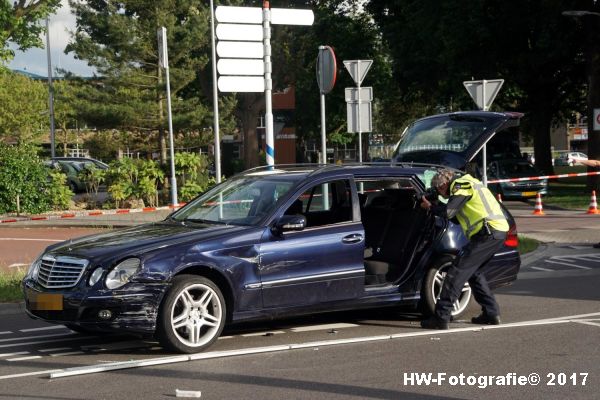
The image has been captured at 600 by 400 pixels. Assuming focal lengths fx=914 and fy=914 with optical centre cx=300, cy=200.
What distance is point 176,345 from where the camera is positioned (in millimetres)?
7688

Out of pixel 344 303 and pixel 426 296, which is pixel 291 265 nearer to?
pixel 344 303

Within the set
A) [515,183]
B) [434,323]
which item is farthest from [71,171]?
[434,323]

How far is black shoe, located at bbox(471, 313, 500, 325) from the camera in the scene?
900 cm

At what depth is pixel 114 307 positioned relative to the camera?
24.4 ft

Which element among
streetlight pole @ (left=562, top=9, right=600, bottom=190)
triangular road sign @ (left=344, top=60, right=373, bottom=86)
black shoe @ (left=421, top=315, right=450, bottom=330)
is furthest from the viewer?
streetlight pole @ (left=562, top=9, right=600, bottom=190)

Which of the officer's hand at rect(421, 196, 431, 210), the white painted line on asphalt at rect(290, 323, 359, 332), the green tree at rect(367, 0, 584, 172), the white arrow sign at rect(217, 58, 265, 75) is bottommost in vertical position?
the white painted line on asphalt at rect(290, 323, 359, 332)

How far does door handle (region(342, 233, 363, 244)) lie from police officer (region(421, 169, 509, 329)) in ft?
2.40

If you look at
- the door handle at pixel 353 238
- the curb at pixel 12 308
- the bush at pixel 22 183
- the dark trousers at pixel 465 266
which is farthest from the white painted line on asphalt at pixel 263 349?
the bush at pixel 22 183

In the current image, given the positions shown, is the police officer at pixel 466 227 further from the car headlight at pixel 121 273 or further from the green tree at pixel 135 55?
the green tree at pixel 135 55

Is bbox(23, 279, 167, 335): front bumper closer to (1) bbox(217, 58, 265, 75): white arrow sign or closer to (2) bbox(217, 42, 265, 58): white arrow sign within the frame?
(1) bbox(217, 58, 265, 75): white arrow sign

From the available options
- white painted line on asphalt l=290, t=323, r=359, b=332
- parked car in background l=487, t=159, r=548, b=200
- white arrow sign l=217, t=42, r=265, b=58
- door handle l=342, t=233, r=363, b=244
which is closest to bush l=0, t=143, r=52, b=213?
white arrow sign l=217, t=42, r=265, b=58

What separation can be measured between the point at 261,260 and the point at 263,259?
0.08 ft

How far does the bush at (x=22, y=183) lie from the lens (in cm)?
2481

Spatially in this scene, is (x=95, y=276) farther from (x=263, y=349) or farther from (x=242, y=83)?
(x=242, y=83)
